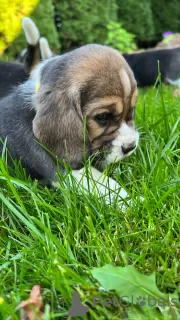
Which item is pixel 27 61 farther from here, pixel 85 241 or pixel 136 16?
pixel 136 16

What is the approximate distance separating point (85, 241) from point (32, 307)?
610 mm

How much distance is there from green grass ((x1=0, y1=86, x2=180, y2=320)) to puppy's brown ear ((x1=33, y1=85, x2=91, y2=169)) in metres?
0.28

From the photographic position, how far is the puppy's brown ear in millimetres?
2621

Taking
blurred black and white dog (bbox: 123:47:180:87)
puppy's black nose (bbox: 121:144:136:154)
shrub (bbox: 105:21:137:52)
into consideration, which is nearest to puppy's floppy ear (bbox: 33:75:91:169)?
puppy's black nose (bbox: 121:144:136:154)

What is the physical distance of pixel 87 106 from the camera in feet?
8.91

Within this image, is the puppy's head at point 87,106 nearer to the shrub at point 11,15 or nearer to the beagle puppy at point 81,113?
the beagle puppy at point 81,113

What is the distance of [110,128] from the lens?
278cm

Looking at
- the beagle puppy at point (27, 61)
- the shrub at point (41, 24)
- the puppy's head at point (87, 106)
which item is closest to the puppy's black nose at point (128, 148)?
the puppy's head at point (87, 106)

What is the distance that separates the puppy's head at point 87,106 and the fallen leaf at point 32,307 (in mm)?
1130

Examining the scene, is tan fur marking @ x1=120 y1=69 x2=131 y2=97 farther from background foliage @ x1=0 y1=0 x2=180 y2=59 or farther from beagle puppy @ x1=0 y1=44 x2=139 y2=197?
background foliage @ x1=0 y1=0 x2=180 y2=59

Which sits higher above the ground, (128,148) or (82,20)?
(128,148)

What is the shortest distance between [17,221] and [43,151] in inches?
28.5

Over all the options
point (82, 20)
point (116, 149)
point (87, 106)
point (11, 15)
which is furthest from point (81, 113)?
point (82, 20)

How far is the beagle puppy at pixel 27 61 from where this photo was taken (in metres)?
4.56
